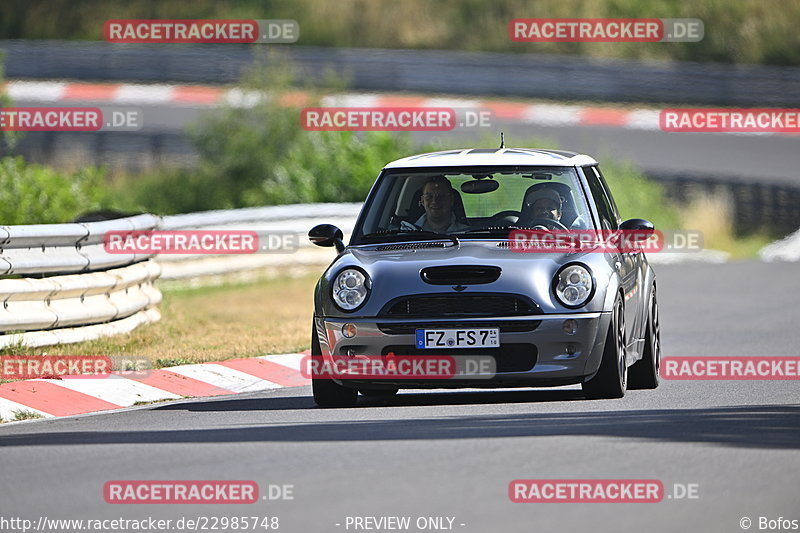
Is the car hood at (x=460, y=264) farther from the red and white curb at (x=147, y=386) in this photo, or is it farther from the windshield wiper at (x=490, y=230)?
the red and white curb at (x=147, y=386)

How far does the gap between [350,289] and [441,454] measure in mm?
2238

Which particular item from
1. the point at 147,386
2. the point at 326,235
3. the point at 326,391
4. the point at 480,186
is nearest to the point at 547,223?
the point at 480,186

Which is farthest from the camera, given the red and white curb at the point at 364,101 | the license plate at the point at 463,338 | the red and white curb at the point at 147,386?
the red and white curb at the point at 364,101

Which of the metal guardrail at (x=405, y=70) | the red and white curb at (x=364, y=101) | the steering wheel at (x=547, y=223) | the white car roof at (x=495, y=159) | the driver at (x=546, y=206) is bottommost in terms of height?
the steering wheel at (x=547, y=223)

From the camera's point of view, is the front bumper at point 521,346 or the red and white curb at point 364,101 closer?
the front bumper at point 521,346

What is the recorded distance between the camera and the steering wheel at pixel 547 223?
10.4 m

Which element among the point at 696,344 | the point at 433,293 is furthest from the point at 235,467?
the point at 696,344

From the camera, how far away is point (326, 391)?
10047mm

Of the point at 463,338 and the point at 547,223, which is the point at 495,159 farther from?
the point at 463,338

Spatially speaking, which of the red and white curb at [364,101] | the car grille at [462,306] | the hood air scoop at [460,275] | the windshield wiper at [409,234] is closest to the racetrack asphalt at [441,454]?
the car grille at [462,306]

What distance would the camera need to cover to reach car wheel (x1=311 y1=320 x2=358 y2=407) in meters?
10.0

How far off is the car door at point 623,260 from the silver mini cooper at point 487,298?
24 millimetres

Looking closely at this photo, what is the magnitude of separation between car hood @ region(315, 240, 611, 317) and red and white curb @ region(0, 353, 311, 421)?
1614 mm

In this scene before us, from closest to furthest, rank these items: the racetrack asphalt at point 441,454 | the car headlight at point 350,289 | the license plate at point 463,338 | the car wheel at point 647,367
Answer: the racetrack asphalt at point 441,454
the license plate at point 463,338
the car headlight at point 350,289
the car wheel at point 647,367
